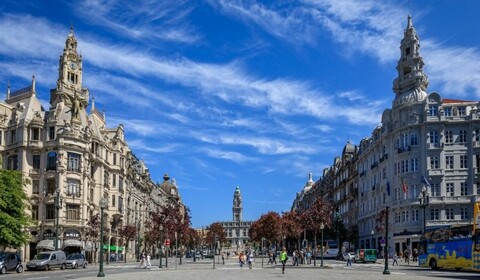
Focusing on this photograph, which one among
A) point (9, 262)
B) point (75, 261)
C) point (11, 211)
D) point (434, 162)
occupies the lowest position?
point (75, 261)

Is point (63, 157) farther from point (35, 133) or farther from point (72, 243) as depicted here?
point (72, 243)

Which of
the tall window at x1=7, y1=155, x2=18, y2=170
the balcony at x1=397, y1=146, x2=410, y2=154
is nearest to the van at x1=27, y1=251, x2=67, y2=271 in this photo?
the tall window at x1=7, y1=155, x2=18, y2=170

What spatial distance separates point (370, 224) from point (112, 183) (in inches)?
1689

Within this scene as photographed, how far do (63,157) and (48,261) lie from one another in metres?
26.0

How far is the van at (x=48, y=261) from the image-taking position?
50.6 meters

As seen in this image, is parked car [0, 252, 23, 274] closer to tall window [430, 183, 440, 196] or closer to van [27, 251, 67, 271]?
van [27, 251, 67, 271]

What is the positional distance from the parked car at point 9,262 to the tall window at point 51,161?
2909cm

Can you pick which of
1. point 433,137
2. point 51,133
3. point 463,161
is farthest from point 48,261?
point 463,161

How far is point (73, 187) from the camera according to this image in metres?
76.8

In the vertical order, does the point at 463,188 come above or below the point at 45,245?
above

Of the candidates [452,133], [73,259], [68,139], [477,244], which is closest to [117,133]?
[68,139]

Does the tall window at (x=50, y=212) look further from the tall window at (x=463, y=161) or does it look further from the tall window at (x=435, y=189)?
the tall window at (x=463, y=161)

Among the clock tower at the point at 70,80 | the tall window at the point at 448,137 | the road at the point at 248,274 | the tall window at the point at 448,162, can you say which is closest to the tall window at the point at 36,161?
the clock tower at the point at 70,80

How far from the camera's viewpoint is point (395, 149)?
8200 cm
